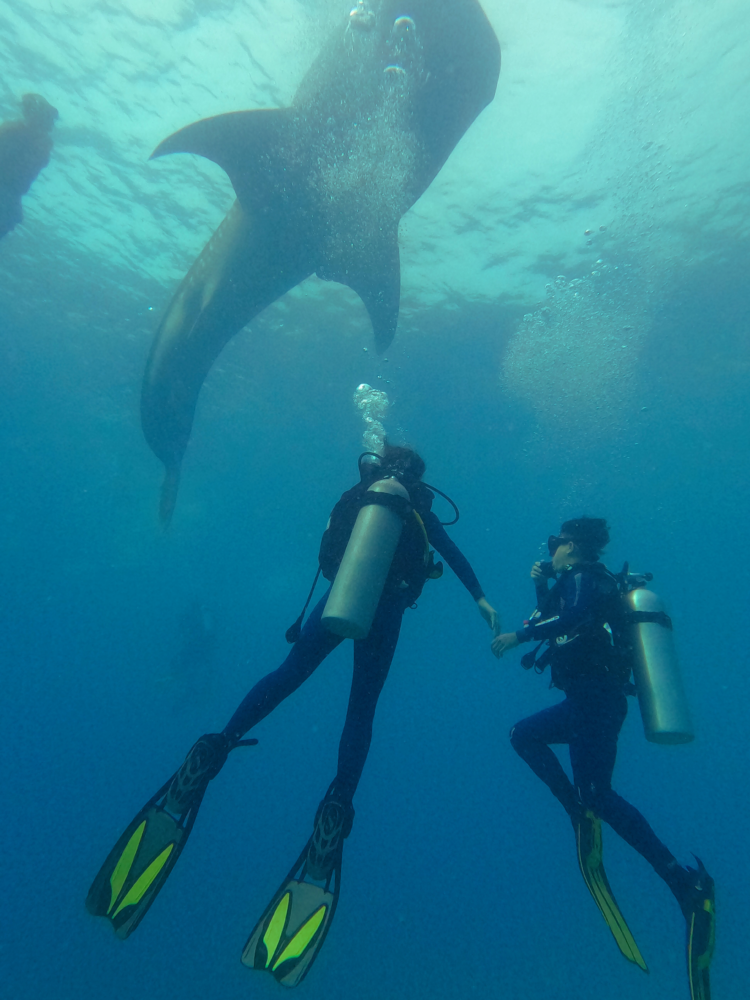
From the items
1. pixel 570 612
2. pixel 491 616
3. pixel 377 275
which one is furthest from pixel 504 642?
pixel 377 275

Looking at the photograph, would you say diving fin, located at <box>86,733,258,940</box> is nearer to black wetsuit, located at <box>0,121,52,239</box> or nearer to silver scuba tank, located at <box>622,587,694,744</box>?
silver scuba tank, located at <box>622,587,694,744</box>

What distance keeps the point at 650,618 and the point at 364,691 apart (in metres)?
3.08

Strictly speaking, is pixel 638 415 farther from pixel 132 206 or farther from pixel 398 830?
pixel 132 206

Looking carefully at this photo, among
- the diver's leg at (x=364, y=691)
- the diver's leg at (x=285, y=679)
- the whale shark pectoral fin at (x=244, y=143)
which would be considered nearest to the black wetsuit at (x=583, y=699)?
the diver's leg at (x=364, y=691)

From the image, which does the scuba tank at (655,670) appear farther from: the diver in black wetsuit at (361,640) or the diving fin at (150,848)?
the diving fin at (150,848)

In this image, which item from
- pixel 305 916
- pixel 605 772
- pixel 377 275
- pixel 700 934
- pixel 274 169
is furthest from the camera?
pixel 377 275

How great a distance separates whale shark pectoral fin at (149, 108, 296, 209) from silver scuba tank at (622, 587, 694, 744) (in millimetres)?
8346

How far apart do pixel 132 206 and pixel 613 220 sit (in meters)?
16.0

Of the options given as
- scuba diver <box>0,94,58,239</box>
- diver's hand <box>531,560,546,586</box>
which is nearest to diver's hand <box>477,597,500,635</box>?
diver's hand <box>531,560,546,586</box>

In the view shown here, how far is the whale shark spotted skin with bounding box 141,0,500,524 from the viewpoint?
21.8ft

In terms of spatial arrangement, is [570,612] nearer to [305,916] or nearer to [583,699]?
[583,699]

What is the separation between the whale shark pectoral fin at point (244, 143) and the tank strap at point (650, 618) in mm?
8346

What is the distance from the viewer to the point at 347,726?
3.85 metres

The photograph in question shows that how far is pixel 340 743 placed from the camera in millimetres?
3699
